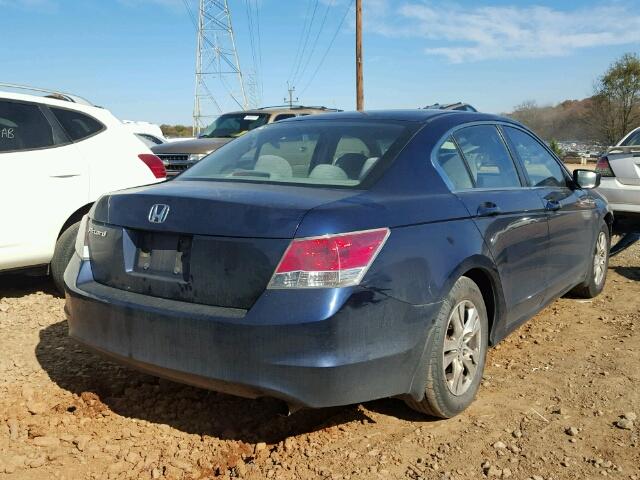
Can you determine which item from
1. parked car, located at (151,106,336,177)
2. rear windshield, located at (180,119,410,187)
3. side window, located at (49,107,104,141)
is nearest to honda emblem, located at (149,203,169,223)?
rear windshield, located at (180,119,410,187)

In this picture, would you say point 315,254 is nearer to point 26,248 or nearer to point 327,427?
point 327,427

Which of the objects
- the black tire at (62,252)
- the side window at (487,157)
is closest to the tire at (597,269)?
the side window at (487,157)

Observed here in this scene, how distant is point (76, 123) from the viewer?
532 cm

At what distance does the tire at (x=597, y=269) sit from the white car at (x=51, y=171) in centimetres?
401

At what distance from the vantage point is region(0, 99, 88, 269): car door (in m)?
4.70

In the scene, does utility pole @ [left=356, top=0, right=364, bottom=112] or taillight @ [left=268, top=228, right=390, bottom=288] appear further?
utility pole @ [left=356, top=0, right=364, bottom=112]

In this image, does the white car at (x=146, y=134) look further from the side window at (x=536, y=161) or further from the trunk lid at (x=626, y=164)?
the side window at (x=536, y=161)

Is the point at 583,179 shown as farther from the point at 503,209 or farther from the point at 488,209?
the point at 488,209

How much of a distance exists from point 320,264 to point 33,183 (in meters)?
3.32

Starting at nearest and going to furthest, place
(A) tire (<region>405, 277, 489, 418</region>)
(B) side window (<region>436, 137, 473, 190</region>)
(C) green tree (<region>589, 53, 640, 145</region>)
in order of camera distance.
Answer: (A) tire (<region>405, 277, 489, 418</region>)
(B) side window (<region>436, 137, 473, 190</region>)
(C) green tree (<region>589, 53, 640, 145</region>)

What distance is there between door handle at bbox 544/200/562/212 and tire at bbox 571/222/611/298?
1.11m

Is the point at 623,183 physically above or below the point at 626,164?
below

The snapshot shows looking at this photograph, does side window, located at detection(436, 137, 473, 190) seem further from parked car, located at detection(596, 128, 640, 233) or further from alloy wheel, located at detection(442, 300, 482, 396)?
parked car, located at detection(596, 128, 640, 233)

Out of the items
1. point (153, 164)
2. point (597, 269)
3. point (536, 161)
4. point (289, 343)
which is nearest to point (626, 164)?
point (597, 269)
